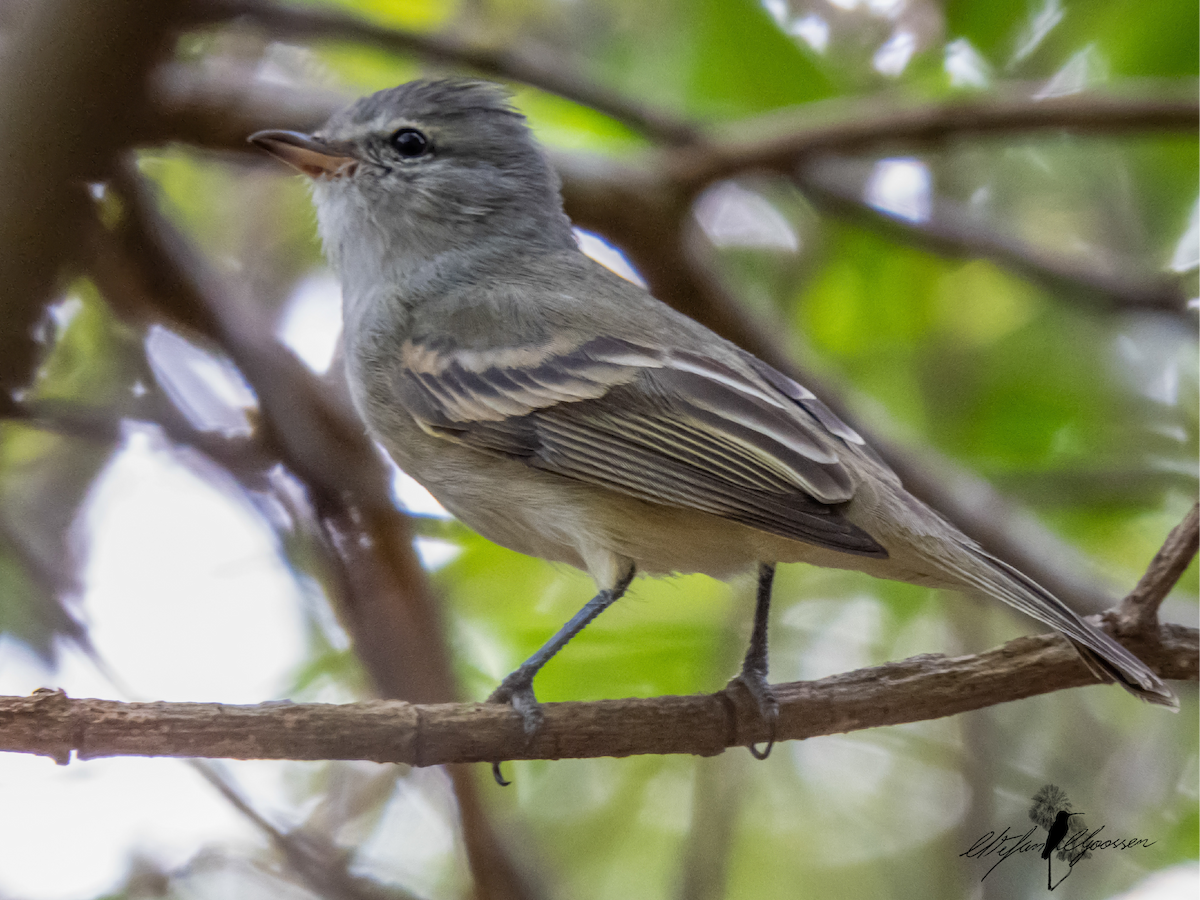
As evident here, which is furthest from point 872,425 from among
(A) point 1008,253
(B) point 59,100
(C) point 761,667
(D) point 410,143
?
(B) point 59,100

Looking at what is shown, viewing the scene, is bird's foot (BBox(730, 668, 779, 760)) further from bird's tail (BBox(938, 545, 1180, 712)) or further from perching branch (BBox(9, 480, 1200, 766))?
bird's tail (BBox(938, 545, 1180, 712))

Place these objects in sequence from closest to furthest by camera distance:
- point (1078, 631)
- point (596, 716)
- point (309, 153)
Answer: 1. point (1078, 631)
2. point (596, 716)
3. point (309, 153)

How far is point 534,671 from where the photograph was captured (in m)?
2.59

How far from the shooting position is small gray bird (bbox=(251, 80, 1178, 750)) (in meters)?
2.62

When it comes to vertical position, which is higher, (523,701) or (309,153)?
(309,153)

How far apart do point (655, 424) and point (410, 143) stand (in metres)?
1.44

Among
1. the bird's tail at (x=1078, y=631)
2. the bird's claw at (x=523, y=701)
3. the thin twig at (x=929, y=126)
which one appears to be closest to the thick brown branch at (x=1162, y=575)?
the bird's tail at (x=1078, y=631)

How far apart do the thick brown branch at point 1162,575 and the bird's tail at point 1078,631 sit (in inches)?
4.9

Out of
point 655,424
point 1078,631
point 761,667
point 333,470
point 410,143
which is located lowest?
point 761,667

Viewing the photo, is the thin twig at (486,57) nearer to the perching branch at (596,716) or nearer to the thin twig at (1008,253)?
the thin twig at (1008,253)

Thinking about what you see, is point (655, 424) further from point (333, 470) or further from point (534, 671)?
point (333, 470)

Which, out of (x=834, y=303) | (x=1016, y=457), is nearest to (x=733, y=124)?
(x=834, y=303)

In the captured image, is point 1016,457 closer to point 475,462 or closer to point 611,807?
point 611,807
